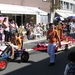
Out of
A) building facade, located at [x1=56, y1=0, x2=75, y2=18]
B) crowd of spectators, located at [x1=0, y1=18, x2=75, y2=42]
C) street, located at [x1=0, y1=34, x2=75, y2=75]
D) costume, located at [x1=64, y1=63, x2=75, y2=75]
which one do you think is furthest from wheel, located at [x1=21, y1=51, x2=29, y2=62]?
building facade, located at [x1=56, y1=0, x2=75, y2=18]

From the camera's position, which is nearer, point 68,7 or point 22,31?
point 22,31

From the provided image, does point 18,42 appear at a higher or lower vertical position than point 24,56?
higher

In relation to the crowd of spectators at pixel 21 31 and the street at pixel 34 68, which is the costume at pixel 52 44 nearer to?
the street at pixel 34 68

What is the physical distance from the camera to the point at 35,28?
2138 cm

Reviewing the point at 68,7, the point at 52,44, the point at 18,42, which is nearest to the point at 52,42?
the point at 52,44

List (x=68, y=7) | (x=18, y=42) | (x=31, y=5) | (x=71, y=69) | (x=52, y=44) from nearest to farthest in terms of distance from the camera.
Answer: (x=71, y=69), (x=52, y=44), (x=18, y=42), (x=31, y=5), (x=68, y=7)

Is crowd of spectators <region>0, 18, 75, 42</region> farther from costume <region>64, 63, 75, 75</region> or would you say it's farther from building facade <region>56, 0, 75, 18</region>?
building facade <region>56, 0, 75, 18</region>

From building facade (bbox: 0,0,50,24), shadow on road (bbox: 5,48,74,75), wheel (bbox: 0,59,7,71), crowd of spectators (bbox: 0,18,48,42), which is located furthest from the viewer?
building facade (bbox: 0,0,50,24)

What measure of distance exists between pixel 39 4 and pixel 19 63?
77.5 ft

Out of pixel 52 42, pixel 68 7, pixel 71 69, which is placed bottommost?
pixel 71 69

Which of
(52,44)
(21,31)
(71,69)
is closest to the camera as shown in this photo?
(71,69)

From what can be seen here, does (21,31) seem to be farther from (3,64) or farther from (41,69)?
(3,64)

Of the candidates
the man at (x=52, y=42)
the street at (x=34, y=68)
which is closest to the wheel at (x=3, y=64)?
the street at (x=34, y=68)

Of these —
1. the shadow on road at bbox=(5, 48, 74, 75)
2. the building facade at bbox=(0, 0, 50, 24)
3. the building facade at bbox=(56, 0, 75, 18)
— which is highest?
the building facade at bbox=(56, 0, 75, 18)
